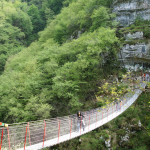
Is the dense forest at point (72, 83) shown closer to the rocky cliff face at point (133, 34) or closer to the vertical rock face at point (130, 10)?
the rocky cliff face at point (133, 34)

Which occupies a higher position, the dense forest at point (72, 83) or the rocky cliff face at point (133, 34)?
the rocky cliff face at point (133, 34)

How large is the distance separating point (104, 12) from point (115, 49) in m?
3.81

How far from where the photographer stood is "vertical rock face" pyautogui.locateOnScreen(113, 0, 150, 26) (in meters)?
13.3

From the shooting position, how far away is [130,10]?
13.8 m

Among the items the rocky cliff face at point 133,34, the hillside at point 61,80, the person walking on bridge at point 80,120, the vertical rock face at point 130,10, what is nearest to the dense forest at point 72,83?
the hillside at point 61,80

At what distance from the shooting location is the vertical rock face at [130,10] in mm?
13296

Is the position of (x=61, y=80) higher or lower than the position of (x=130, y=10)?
lower

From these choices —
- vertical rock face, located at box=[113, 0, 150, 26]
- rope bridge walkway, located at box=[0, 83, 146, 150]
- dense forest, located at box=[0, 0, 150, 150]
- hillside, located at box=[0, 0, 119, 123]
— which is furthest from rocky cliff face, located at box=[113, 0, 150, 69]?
rope bridge walkway, located at box=[0, 83, 146, 150]

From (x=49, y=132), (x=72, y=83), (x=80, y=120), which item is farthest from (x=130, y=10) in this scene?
(x=49, y=132)

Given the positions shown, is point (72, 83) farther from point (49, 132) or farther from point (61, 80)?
point (49, 132)

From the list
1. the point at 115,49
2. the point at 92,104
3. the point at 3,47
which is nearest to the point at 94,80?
the point at 92,104

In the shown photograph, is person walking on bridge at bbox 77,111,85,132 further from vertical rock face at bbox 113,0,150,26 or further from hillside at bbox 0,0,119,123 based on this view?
vertical rock face at bbox 113,0,150,26

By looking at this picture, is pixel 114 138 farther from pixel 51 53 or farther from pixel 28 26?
pixel 28 26

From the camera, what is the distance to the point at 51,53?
1295 centimetres
